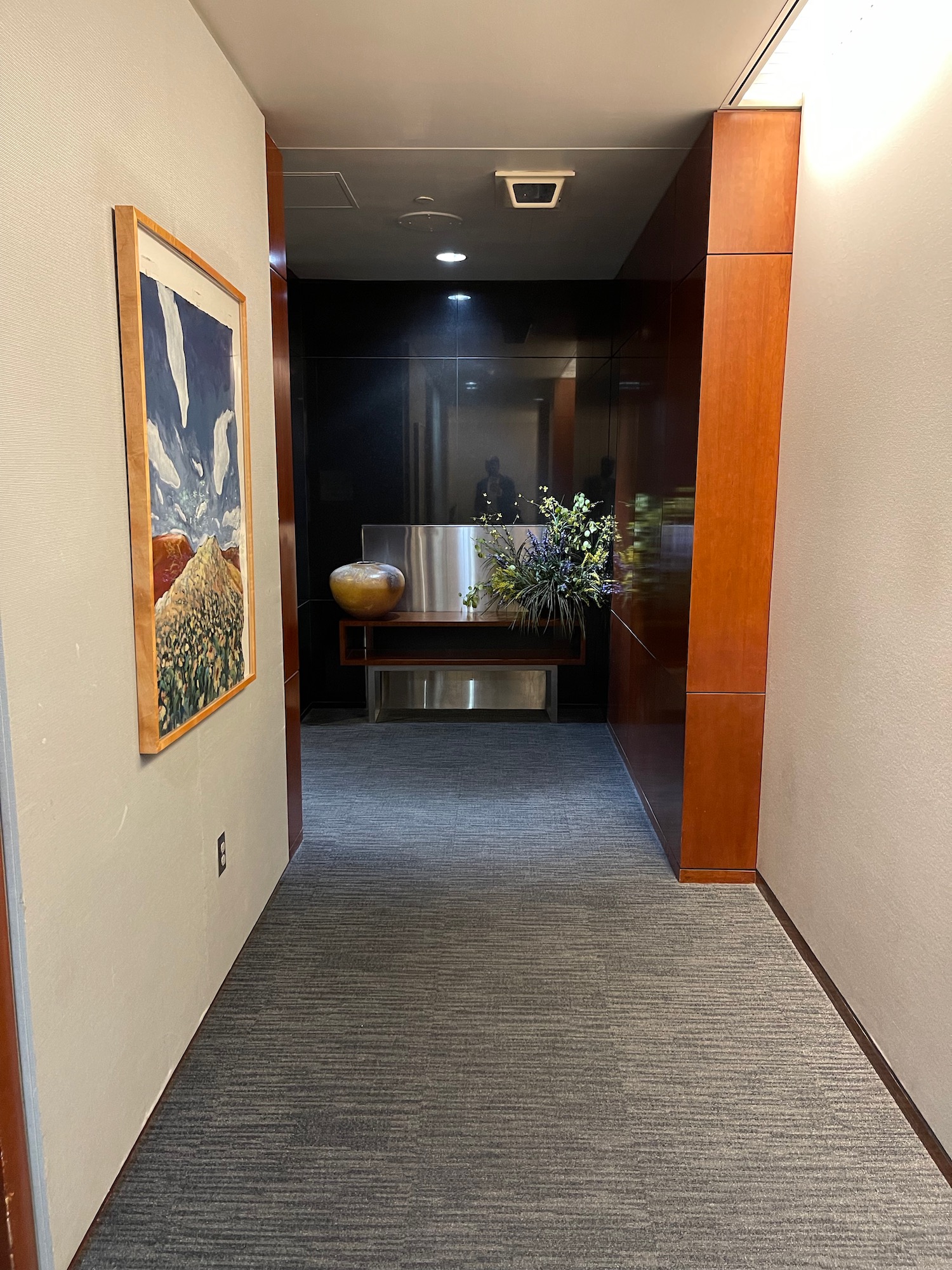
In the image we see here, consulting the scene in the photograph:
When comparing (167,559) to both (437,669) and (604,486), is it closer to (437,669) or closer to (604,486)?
(437,669)

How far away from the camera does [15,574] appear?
142cm

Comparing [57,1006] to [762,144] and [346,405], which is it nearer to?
[762,144]

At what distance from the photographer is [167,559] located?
2.03 metres

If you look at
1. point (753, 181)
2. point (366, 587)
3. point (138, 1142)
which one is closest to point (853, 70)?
point (753, 181)

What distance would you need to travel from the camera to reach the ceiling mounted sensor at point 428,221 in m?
4.09

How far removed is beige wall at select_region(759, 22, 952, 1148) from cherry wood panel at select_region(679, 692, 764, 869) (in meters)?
0.22

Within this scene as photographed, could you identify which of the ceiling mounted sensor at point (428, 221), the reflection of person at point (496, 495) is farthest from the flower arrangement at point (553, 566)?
the ceiling mounted sensor at point (428, 221)

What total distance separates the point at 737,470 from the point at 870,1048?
1.83 metres

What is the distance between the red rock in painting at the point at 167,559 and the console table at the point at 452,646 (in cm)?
326

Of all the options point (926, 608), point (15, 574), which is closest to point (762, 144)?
point (926, 608)

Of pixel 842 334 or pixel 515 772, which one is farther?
pixel 515 772

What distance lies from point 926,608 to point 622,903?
161cm

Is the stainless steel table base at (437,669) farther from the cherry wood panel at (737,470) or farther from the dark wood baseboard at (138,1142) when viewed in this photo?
the dark wood baseboard at (138,1142)

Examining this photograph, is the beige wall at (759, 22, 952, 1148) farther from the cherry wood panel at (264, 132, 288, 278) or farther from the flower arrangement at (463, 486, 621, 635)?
the flower arrangement at (463, 486, 621, 635)
